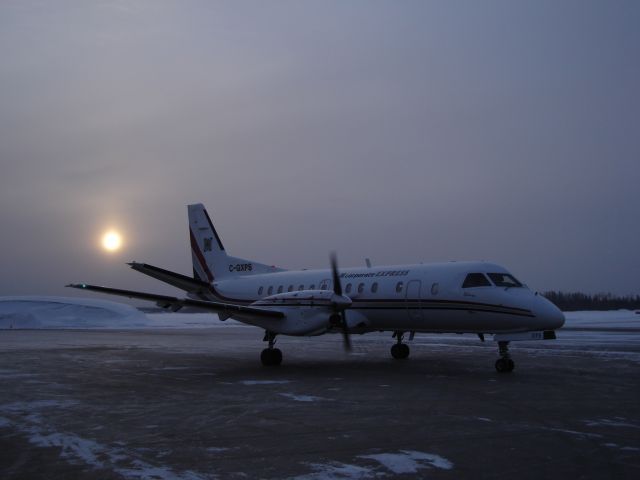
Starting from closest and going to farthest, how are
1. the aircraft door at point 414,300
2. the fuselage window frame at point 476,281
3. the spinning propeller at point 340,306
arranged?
the fuselage window frame at point 476,281 → the spinning propeller at point 340,306 → the aircraft door at point 414,300

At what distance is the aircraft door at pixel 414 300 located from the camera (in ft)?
59.9

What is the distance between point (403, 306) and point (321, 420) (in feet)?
31.0

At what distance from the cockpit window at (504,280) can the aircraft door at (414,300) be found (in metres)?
2.10

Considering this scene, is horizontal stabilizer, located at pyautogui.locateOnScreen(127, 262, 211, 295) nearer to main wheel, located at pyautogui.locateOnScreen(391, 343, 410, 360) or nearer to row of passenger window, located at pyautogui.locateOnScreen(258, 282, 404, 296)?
row of passenger window, located at pyautogui.locateOnScreen(258, 282, 404, 296)

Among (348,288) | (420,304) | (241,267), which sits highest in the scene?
(241,267)

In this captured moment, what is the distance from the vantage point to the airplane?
53.1 feet

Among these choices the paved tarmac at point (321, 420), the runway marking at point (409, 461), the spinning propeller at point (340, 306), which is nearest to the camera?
the runway marking at point (409, 461)

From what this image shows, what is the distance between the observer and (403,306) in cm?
1852

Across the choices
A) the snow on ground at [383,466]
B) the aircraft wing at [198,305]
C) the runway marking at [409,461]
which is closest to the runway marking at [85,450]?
the snow on ground at [383,466]

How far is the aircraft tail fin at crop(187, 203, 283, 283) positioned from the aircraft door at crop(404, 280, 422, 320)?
7.55 meters

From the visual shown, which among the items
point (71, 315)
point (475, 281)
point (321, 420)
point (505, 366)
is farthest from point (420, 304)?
point (71, 315)

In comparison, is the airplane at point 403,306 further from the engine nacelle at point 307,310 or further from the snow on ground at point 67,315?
the snow on ground at point 67,315

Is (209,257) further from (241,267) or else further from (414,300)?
(414,300)

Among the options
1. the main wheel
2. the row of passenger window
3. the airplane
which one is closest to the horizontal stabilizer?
the airplane
